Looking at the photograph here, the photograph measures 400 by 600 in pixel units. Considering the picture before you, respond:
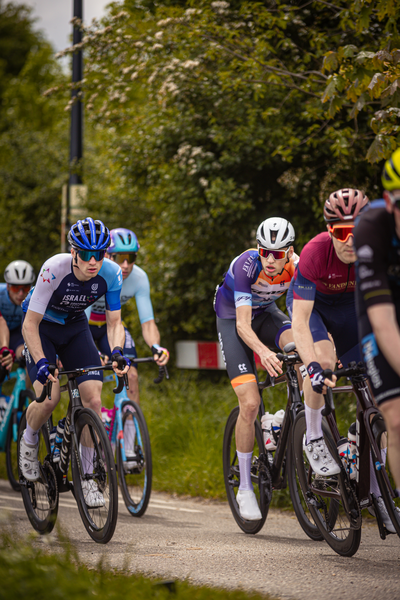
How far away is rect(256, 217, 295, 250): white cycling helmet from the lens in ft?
17.3

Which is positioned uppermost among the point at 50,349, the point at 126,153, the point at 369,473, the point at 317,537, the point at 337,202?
the point at 126,153

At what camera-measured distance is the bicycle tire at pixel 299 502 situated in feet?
17.2

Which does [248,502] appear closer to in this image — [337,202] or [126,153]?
[337,202]

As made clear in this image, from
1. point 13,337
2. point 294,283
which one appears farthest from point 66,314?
point 13,337

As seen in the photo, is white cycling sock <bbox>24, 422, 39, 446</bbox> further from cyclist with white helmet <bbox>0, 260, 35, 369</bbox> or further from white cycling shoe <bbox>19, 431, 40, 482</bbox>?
cyclist with white helmet <bbox>0, 260, 35, 369</bbox>

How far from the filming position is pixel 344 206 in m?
4.57

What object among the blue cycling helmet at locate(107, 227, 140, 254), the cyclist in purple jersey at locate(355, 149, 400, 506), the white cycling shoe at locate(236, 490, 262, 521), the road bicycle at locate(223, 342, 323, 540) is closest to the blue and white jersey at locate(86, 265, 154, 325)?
the blue cycling helmet at locate(107, 227, 140, 254)

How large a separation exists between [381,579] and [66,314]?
120 inches

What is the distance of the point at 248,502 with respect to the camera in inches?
Result: 215

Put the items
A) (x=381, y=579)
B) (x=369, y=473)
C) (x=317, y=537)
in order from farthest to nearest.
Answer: (x=317, y=537) < (x=369, y=473) < (x=381, y=579)

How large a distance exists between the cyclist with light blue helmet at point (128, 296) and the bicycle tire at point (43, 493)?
1.47m

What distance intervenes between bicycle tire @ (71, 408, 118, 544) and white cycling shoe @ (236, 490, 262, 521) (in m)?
1.03

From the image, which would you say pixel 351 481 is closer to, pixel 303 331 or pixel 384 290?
pixel 303 331

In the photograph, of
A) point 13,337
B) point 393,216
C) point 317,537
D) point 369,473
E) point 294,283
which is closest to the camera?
point 393,216
